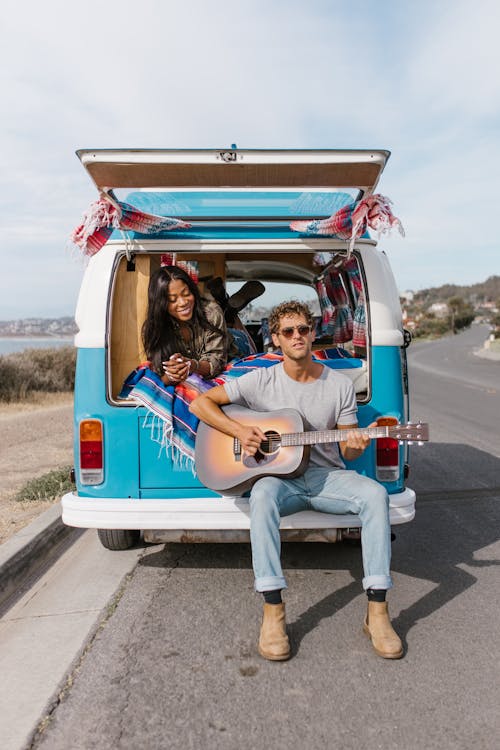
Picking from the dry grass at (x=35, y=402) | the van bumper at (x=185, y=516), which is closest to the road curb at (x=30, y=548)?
the van bumper at (x=185, y=516)

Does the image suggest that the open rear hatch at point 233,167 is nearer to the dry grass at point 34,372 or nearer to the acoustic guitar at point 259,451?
the acoustic guitar at point 259,451

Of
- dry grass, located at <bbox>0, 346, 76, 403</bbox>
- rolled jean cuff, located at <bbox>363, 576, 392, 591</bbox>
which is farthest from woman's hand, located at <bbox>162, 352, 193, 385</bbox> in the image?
dry grass, located at <bbox>0, 346, 76, 403</bbox>

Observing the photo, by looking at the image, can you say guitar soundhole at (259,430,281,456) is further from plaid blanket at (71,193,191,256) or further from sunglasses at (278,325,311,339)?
plaid blanket at (71,193,191,256)

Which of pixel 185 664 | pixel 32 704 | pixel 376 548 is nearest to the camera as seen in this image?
pixel 32 704

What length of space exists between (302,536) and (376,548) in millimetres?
571

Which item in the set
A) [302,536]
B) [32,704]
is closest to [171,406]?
[302,536]

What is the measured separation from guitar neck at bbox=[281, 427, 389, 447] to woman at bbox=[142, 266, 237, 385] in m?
0.74

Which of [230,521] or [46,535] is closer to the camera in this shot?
[230,521]

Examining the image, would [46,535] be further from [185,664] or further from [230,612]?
[185,664]

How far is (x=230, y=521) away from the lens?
362 cm

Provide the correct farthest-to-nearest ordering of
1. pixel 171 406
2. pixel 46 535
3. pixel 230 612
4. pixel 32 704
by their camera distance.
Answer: pixel 46 535 → pixel 171 406 → pixel 230 612 → pixel 32 704

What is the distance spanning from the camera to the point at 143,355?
417 cm

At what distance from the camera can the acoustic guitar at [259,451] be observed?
11.3ft

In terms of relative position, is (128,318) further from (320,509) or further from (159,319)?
(320,509)
